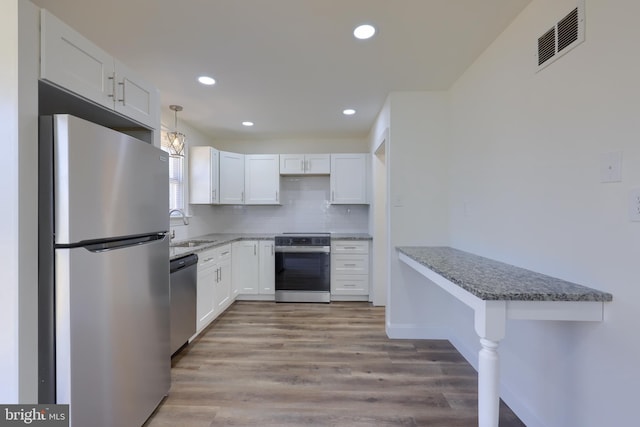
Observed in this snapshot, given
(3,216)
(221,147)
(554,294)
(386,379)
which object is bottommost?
(386,379)

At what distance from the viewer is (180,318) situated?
93.7 inches

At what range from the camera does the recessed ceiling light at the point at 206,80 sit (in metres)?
2.45

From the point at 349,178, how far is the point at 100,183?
3302 mm

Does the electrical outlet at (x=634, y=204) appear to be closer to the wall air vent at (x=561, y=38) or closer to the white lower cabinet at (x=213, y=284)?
the wall air vent at (x=561, y=38)

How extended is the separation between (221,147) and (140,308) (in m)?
3.54

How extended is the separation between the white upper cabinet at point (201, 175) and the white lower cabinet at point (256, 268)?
0.83m

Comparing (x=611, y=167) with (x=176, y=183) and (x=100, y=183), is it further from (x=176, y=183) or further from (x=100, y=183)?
(x=176, y=183)

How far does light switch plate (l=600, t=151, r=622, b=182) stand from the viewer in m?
1.12

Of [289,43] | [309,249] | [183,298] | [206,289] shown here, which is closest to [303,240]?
[309,249]

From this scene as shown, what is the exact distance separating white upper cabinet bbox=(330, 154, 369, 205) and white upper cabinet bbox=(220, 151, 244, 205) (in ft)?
4.66

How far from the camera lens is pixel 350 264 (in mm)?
3971

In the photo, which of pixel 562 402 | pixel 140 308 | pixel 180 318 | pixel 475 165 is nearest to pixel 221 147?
pixel 180 318

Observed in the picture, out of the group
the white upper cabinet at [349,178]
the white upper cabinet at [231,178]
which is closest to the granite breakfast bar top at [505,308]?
the white upper cabinet at [349,178]

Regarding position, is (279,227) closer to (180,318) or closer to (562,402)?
(180,318)
